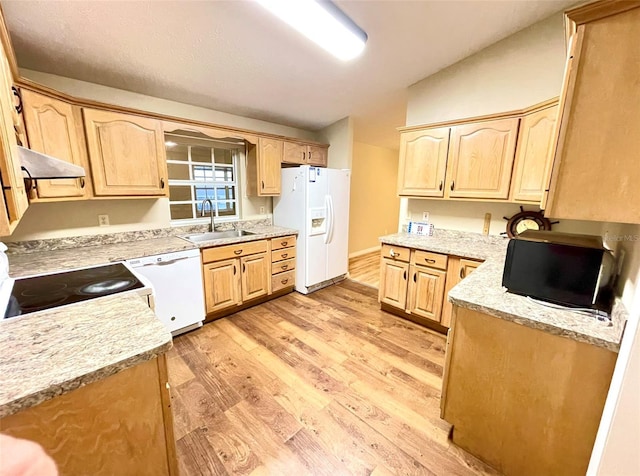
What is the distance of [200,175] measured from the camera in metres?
3.18

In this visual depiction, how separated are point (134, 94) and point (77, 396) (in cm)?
271

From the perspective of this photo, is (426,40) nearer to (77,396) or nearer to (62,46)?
(62,46)

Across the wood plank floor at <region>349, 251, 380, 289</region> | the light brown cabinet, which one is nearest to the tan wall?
the wood plank floor at <region>349, 251, 380, 289</region>

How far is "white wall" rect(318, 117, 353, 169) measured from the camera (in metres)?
3.78

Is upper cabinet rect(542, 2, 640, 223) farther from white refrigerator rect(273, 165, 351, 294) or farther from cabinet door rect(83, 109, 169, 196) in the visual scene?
cabinet door rect(83, 109, 169, 196)

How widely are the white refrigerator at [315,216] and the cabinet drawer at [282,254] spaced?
0.09 m

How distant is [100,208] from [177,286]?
3.36ft

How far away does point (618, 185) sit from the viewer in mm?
975

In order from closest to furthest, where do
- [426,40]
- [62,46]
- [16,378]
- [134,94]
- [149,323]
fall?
[16,378] → [149,323] → [62,46] → [426,40] → [134,94]

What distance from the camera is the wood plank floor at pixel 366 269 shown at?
4094mm

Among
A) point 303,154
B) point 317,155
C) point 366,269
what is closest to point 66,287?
point 303,154

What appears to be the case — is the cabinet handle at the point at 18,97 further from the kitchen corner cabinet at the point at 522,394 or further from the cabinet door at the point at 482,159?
the cabinet door at the point at 482,159

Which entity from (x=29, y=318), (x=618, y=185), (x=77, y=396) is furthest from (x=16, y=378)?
(x=618, y=185)

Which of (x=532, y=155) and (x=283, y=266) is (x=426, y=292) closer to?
(x=532, y=155)
